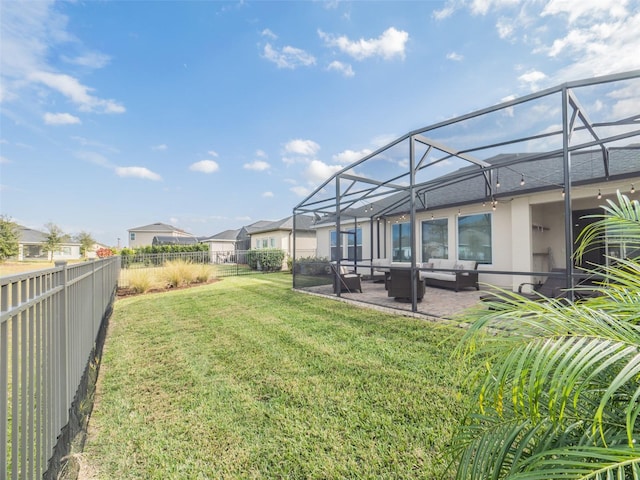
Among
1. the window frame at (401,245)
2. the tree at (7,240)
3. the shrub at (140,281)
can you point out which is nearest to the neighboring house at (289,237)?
the window frame at (401,245)

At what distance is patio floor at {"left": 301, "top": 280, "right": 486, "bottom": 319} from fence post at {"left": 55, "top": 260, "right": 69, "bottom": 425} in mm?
5241

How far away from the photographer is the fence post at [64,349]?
2.04 meters

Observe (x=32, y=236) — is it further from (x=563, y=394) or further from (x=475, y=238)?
(x=563, y=394)

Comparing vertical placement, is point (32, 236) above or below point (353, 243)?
above

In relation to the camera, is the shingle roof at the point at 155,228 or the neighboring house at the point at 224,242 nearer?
the neighboring house at the point at 224,242

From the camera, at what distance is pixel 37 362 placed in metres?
1.60

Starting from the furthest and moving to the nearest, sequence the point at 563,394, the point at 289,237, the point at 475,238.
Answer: the point at 289,237 < the point at 475,238 < the point at 563,394

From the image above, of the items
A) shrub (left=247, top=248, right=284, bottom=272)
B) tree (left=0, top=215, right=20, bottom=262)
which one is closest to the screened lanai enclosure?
shrub (left=247, top=248, right=284, bottom=272)

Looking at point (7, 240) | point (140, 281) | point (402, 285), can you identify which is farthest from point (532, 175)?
point (7, 240)

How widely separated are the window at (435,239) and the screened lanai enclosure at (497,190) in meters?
0.04

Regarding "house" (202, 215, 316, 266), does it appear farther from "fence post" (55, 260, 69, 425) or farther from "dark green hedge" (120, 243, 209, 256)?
"fence post" (55, 260, 69, 425)

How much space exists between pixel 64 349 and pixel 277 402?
190cm

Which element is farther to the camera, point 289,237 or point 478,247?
point 289,237

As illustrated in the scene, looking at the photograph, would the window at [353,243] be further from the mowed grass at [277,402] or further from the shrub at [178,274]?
the mowed grass at [277,402]
